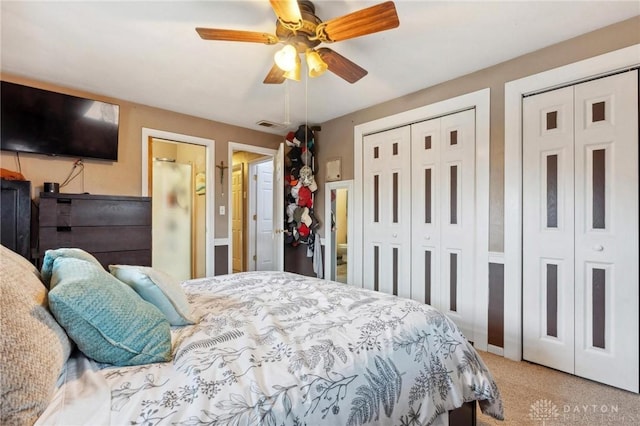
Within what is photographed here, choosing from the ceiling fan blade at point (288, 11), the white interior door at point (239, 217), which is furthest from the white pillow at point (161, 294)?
the white interior door at point (239, 217)

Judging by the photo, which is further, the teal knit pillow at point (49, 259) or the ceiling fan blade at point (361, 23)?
the ceiling fan blade at point (361, 23)

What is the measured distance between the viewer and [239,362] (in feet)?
3.20

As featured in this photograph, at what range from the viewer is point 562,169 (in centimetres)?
229

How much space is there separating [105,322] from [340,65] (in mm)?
1960

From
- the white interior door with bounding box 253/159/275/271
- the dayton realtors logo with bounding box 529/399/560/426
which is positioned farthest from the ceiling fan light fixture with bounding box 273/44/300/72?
the white interior door with bounding box 253/159/275/271

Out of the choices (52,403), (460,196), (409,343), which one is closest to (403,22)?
(460,196)

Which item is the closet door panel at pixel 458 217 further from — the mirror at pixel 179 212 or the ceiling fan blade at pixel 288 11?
the mirror at pixel 179 212

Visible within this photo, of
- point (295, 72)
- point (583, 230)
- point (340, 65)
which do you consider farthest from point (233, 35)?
point (583, 230)

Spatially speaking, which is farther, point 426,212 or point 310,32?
point 426,212

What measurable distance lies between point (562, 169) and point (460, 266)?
113 cm

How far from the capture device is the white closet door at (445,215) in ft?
9.20

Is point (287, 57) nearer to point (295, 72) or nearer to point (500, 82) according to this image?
point (295, 72)

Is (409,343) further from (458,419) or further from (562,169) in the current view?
(562,169)

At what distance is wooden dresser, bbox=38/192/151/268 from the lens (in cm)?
264
